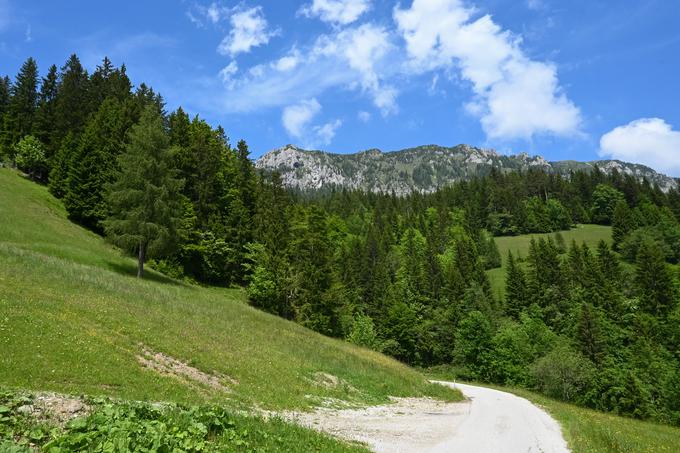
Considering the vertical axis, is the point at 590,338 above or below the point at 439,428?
below

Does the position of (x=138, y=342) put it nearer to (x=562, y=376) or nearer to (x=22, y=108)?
(x=562, y=376)

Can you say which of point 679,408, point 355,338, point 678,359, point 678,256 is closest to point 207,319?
point 355,338

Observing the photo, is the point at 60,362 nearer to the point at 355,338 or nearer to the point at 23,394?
the point at 23,394

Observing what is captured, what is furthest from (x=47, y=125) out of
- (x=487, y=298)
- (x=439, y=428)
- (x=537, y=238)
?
(x=537, y=238)

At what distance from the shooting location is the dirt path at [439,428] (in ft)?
48.4

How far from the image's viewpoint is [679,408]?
191 ft

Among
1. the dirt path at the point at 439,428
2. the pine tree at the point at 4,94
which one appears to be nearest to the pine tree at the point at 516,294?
the dirt path at the point at 439,428

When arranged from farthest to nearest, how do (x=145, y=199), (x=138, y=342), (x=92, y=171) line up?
(x=92, y=171) → (x=145, y=199) → (x=138, y=342)

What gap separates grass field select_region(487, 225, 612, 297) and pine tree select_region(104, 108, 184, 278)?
105 meters

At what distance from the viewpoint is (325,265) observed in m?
59.9

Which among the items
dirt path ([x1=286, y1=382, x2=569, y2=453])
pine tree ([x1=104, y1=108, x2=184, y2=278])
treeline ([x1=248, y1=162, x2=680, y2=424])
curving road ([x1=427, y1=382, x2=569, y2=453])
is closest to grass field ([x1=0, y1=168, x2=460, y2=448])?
dirt path ([x1=286, y1=382, x2=569, y2=453])

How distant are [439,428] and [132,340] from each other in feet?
46.1

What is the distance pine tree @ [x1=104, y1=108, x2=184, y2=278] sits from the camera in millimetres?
38781

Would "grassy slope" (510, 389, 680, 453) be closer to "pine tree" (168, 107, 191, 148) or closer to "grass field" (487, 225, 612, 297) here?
"pine tree" (168, 107, 191, 148)
